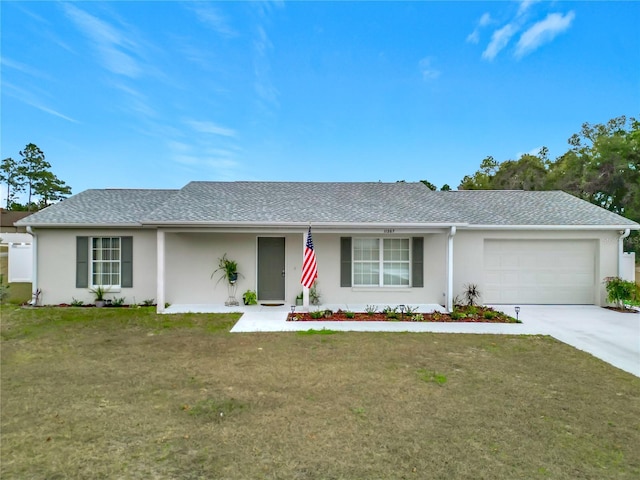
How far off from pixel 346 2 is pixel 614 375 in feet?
43.3

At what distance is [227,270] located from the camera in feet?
34.3

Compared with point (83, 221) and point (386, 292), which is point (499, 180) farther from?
point (83, 221)

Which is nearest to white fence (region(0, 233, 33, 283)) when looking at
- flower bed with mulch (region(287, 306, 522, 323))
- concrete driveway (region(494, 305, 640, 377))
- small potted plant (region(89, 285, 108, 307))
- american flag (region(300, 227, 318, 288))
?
small potted plant (region(89, 285, 108, 307))

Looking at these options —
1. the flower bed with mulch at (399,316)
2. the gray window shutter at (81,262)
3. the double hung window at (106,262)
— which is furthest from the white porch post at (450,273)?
the gray window shutter at (81,262)

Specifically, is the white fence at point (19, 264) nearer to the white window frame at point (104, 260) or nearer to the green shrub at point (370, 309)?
the white window frame at point (104, 260)

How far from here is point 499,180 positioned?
34.6m

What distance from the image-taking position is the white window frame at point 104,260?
35.4 feet

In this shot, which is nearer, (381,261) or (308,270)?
(308,270)

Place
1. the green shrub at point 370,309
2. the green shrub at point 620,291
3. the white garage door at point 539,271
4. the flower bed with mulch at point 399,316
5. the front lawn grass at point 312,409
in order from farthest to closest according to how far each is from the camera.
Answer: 1. the white garage door at point 539,271
2. the green shrub at point 620,291
3. the green shrub at point 370,309
4. the flower bed with mulch at point 399,316
5. the front lawn grass at point 312,409

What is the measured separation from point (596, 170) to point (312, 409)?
1334 inches

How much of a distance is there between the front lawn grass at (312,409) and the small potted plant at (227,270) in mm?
3357

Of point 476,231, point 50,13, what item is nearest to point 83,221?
point 50,13

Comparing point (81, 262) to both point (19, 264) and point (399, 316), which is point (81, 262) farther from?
point (399, 316)

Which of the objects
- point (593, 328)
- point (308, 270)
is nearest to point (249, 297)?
point (308, 270)
